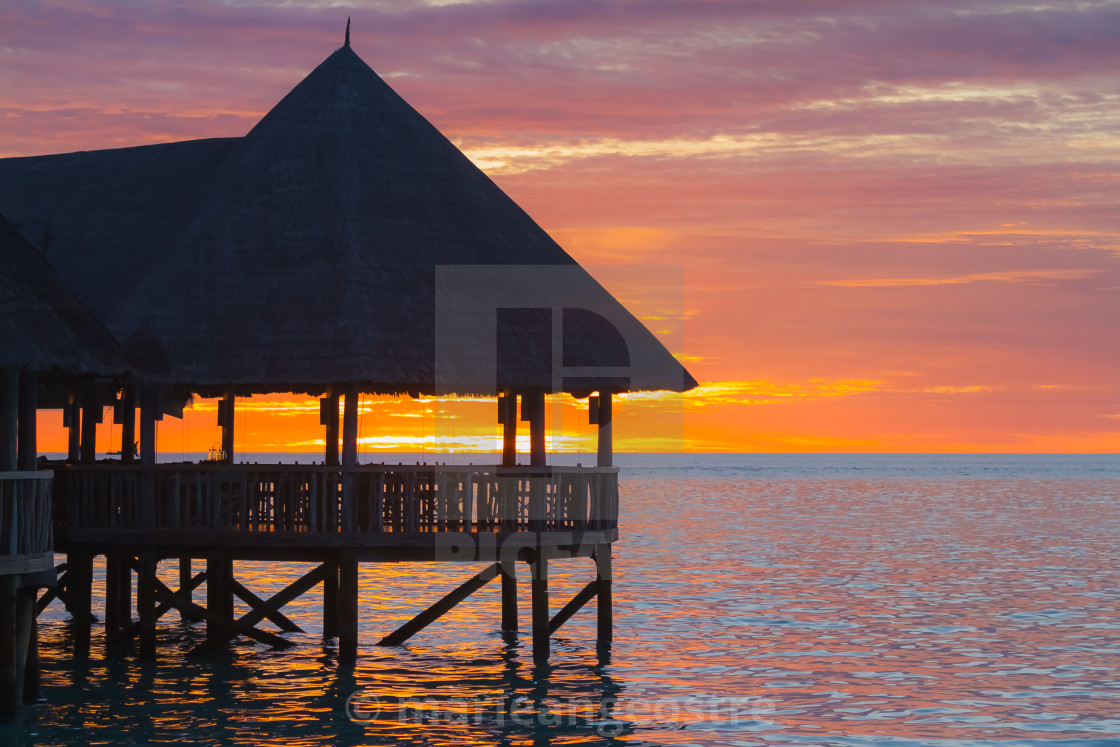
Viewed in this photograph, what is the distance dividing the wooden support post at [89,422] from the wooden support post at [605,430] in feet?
27.3

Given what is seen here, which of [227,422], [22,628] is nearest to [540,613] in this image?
[227,422]

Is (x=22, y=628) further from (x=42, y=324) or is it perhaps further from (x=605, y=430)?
(x=605, y=430)

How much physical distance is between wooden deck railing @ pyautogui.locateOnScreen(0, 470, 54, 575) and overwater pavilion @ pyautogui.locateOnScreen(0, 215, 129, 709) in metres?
0.01

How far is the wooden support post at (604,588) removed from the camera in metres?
23.6

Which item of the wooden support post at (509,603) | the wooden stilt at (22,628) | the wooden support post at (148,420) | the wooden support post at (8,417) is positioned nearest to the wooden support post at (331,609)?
the wooden support post at (509,603)

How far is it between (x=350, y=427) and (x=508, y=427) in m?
4.93

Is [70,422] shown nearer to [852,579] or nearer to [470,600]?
[470,600]

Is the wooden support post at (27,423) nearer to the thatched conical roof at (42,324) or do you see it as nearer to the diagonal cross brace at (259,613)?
the thatched conical roof at (42,324)

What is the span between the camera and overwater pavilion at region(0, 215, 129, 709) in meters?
17.5

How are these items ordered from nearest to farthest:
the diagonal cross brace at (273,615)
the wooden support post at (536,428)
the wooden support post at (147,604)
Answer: the wooden support post at (147,604) → the wooden support post at (536,428) → the diagonal cross brace at (273,615)

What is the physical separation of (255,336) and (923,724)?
1098cm

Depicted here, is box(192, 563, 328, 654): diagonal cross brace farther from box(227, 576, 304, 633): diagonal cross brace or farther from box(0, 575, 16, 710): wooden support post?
box(0, 575, 16, 710): wooden support post

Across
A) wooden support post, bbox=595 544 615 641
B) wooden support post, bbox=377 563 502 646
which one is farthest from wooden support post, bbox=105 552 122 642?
wooden support post, bbox=595 544 615 641

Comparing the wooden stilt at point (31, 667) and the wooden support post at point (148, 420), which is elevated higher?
the wooden support post at point (148, 420)
